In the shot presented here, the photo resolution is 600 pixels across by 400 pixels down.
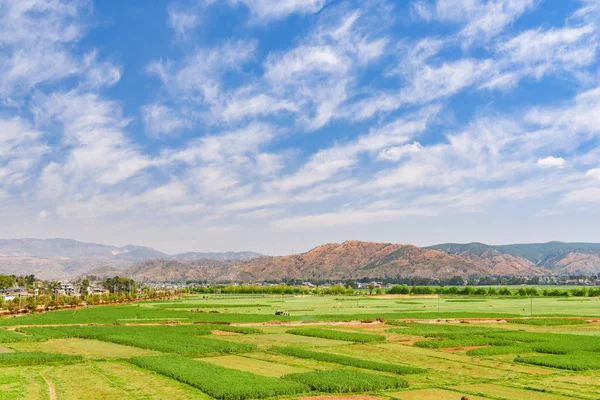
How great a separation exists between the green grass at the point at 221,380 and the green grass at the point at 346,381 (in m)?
1.00

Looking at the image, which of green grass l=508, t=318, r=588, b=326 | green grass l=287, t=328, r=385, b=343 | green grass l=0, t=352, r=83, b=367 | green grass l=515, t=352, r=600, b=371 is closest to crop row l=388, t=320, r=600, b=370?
green grass l=515, t=352, r=600, b=371

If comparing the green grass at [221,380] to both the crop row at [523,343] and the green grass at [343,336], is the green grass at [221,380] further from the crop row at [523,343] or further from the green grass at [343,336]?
the crop row at [523,343]

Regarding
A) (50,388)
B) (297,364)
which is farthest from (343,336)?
(50,388)

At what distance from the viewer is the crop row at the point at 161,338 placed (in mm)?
45781

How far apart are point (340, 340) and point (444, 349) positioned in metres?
10.9

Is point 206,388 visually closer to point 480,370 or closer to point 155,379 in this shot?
point 155,379

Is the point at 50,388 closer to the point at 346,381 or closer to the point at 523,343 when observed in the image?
the point at 346,381

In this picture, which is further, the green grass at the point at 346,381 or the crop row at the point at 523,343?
the crop row at the point at 523,343

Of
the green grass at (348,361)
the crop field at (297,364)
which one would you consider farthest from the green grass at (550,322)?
the green grass at (348,361)

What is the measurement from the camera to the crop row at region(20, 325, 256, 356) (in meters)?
45.8

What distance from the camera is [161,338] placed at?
177 ft

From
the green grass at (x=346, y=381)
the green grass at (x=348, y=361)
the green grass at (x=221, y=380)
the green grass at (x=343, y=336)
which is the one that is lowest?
the green grass at (x=343, y=336)

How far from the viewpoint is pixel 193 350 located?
44.7 metres

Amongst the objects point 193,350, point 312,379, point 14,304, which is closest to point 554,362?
point 312,379
